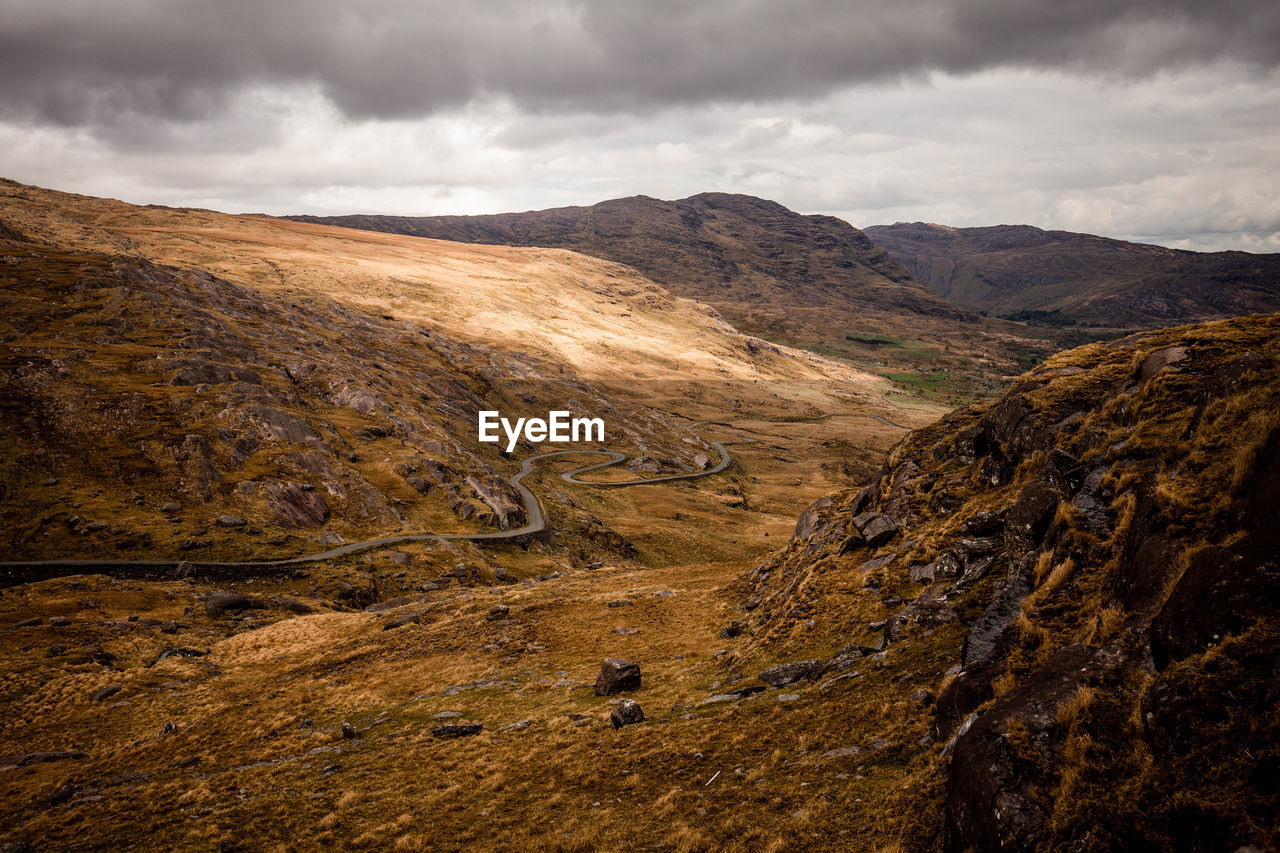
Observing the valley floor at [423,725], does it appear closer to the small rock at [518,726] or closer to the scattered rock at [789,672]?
the small rock at [518,726]

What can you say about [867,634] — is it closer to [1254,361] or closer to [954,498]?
[954,498]

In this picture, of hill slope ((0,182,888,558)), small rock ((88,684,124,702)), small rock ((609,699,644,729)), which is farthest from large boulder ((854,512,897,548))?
hill slope ((0,182,888,558))

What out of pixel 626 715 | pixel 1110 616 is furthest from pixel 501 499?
pixel 1110 616

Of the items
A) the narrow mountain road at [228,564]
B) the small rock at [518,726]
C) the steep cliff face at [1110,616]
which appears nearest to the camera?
the steep cliff face at [1110,616]

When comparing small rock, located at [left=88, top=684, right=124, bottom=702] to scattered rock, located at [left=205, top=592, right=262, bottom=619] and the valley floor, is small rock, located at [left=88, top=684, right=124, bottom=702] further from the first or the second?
scattered rock, located at [left=205, top=592, right=262, bottom=619]

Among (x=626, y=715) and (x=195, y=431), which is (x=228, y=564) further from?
(x=626, y=715)

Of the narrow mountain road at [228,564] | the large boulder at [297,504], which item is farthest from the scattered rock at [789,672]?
the large boulder at [297,504]
